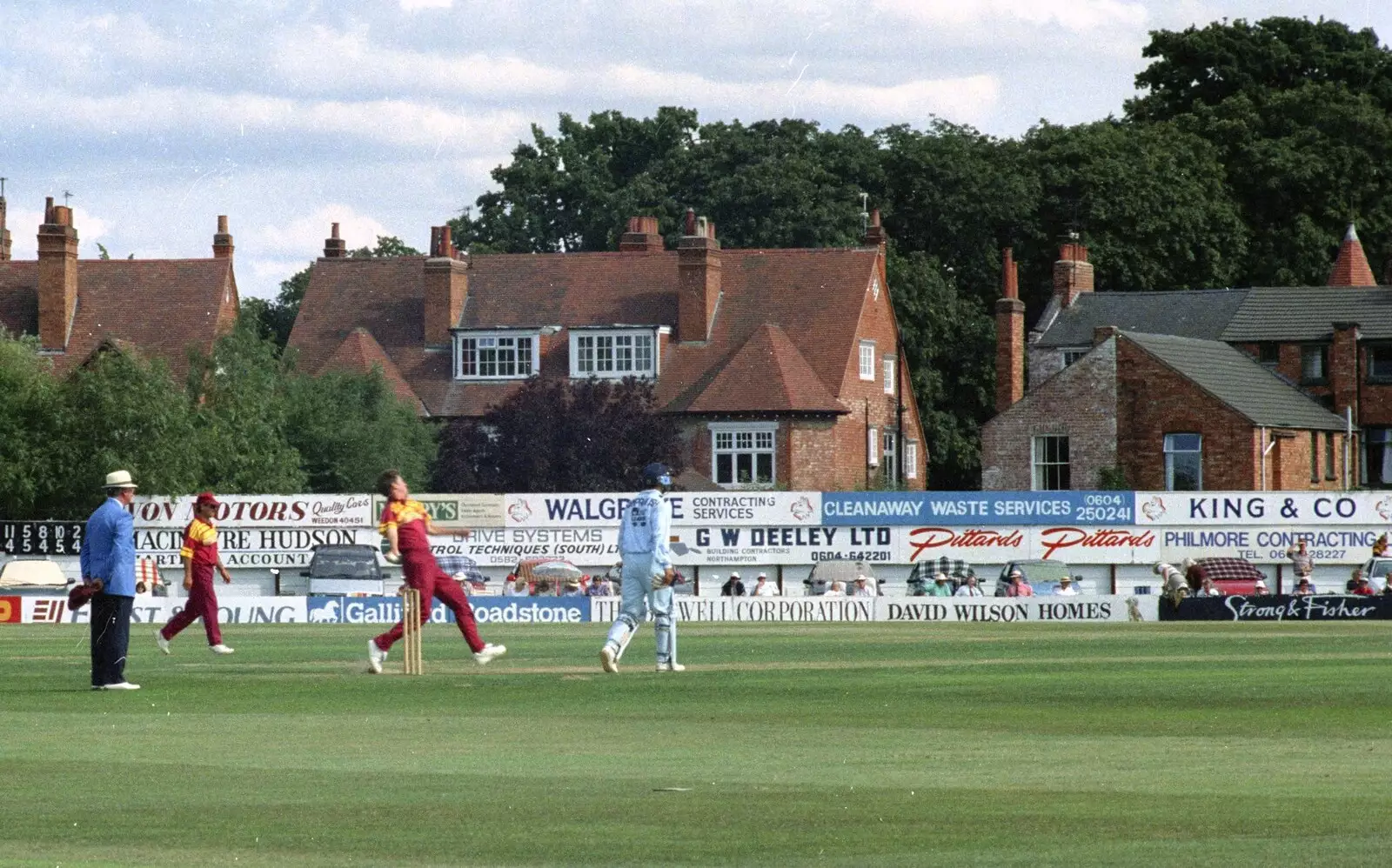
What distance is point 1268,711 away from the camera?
1447 cm

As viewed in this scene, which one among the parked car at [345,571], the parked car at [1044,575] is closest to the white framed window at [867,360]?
the parked car at [1044,575]

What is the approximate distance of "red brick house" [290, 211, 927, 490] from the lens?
64688mm

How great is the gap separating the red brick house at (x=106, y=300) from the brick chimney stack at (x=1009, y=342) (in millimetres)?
22016

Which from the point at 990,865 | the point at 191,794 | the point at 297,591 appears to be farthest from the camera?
the point at 297,591

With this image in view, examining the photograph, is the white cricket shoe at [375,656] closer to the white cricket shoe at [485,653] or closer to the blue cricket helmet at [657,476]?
the white cricket shoe at [485,653]

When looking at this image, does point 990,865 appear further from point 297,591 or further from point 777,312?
point 777,312

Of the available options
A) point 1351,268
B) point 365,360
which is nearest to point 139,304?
point 365,360

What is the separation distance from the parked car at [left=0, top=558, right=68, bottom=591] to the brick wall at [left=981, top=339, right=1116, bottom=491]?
2628 cm

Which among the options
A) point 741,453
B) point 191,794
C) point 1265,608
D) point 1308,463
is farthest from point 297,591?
point 191,794

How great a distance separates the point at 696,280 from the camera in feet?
222

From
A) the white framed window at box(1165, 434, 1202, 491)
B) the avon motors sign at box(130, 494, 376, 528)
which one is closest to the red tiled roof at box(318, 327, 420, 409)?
the avon motors sign at box(130, 494, 376, 528)

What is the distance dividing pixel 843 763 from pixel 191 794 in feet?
9.98

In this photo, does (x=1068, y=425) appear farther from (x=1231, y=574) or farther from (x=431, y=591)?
(x=431, y=591)

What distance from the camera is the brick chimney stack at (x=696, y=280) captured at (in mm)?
67312
